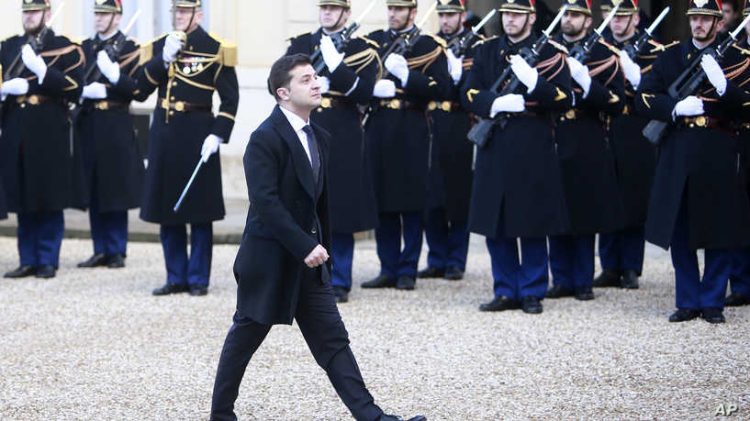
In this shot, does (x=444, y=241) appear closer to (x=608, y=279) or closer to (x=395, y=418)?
(x=608, y=279)

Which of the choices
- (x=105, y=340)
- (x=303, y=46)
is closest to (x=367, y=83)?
(x=303, y=46)

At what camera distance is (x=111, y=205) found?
36.5 ft

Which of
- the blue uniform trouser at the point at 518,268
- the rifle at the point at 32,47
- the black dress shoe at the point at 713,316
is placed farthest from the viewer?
the rifle at the point at 32,47

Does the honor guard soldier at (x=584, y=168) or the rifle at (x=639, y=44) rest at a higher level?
the rifle at (x=639, y=44)

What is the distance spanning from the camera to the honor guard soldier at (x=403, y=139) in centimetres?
985

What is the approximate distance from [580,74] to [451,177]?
172 cm

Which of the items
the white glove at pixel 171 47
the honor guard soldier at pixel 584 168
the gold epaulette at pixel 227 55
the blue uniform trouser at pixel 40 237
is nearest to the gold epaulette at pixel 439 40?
the honor guard soldier at pixel 584 168

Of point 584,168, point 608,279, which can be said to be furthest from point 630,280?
point 584,168

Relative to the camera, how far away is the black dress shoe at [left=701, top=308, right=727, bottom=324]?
332 inches

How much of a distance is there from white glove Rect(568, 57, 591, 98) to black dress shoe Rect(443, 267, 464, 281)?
1.84 meters

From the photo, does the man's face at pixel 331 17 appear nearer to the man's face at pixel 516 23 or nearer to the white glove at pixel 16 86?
the man's face at pixel 516 23

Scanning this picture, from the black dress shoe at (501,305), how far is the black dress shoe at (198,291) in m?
1.77

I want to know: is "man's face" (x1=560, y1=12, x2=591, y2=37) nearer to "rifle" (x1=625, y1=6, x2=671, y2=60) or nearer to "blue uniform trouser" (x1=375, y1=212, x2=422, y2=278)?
"rifle" (x1=625, y1=6, x2=671, y2=60)

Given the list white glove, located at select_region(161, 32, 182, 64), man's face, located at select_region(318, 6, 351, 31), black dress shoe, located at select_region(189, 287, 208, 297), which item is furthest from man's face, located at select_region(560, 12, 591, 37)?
black dress shoe, located at select_region(189, 287, 208, 297)
